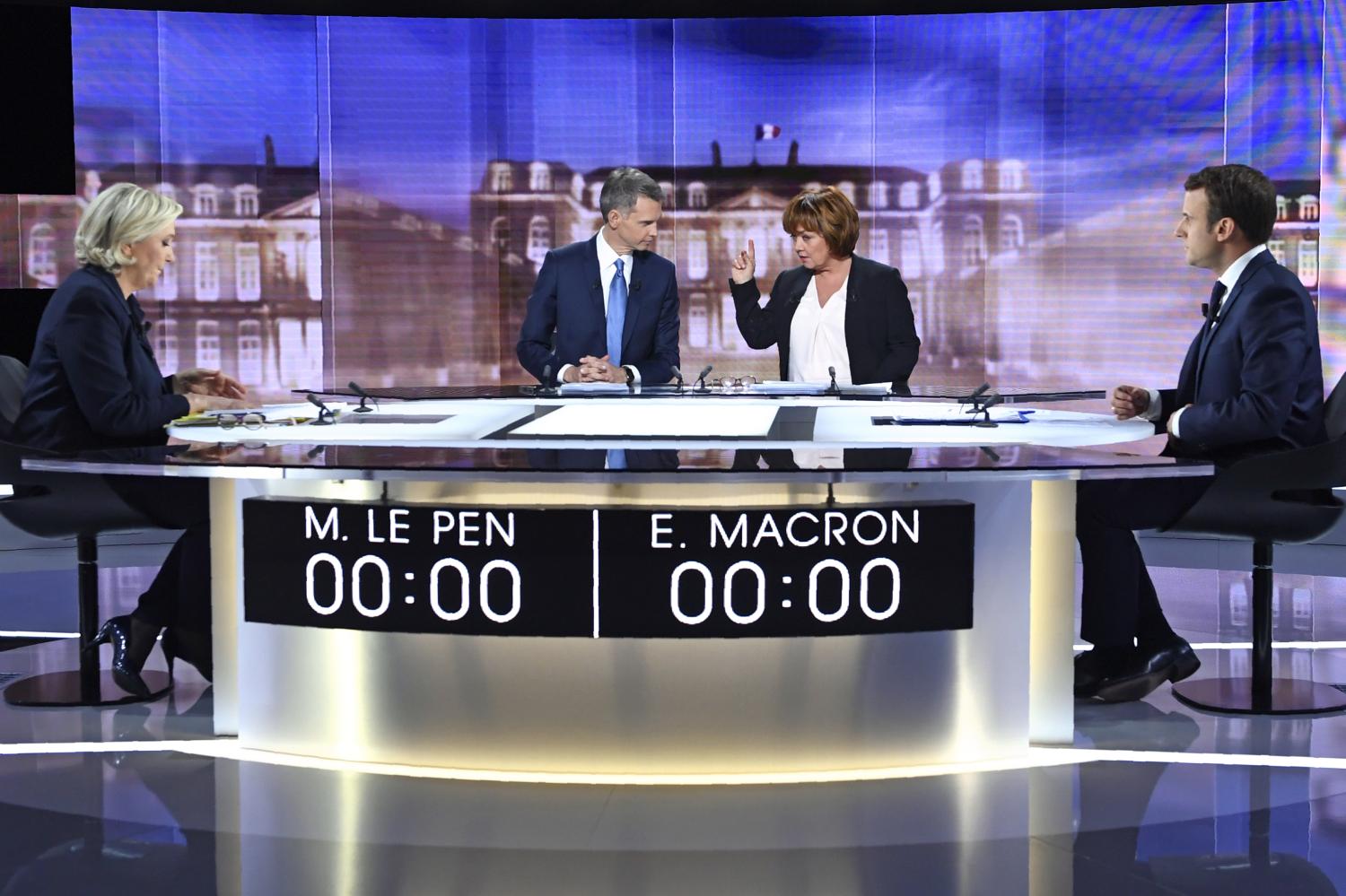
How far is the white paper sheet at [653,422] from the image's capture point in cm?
311

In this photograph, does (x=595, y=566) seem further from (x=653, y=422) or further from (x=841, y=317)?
(x=841, y=317)

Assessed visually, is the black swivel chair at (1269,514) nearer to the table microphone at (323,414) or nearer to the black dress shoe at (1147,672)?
the black dress shoe at (1147,672)

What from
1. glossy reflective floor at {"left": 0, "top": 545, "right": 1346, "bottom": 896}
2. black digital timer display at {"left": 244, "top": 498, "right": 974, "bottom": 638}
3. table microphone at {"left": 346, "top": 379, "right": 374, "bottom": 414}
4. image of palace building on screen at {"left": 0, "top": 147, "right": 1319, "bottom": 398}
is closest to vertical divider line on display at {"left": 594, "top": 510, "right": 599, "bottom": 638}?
black digital timer display at {"left": 244, "top": 498, "right": 974, "bottom": 638}

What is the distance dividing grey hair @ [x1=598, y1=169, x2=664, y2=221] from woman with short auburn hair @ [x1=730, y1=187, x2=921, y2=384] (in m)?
0.40

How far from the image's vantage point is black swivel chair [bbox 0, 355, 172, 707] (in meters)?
3.55

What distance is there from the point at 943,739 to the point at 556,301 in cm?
243

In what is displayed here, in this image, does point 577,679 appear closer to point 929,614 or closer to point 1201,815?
point 929,614

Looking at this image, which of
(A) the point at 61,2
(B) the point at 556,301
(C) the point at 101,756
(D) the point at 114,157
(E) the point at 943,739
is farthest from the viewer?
(D) the point at 114,157

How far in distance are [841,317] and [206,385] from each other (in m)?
2.02

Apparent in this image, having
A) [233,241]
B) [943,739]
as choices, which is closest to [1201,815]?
[943,739]

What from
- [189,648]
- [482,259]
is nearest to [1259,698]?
[189,648]

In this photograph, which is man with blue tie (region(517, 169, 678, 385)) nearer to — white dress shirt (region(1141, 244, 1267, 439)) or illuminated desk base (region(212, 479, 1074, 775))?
white dress shirt (region(1141, 244, 1267, 439))

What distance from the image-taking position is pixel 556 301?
496 centimetres

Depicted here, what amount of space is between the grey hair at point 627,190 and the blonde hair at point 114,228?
143 cm
